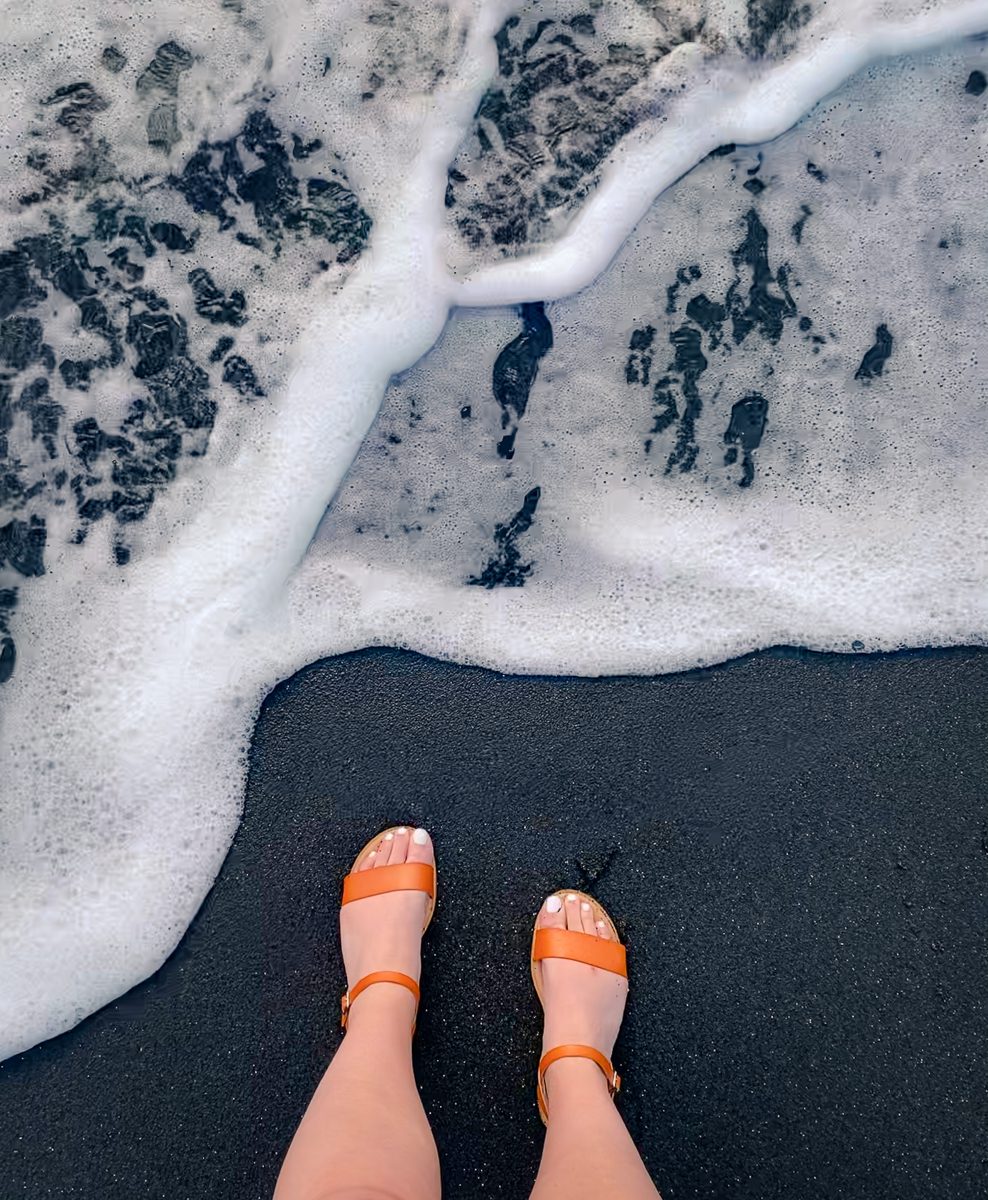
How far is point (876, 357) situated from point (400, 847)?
1636mm

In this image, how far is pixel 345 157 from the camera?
1.75 metres

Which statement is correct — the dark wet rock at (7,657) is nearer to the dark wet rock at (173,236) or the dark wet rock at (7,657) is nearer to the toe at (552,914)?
the dark wet rock at (173,236)

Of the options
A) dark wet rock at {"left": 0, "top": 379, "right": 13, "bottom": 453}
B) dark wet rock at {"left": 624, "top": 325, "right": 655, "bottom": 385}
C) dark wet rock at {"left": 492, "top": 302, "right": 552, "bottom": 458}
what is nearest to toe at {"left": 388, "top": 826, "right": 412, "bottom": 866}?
dark wet rock at {"left": 492, "top": 302, "right": 552, "bottom": 458}

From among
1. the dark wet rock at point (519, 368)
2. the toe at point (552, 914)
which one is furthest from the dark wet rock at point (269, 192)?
the toe at point (552, 914)

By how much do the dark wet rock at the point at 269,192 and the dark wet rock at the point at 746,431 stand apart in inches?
39.5

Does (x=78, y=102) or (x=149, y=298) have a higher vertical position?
(x=78, y=102)

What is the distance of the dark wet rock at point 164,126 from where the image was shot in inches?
68.4

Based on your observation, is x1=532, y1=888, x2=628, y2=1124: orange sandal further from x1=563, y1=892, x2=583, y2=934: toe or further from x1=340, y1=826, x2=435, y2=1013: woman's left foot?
x1=340, y1=826, x2=435, y2=1013: woman's left foot

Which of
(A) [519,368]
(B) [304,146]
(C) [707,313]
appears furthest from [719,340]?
(B) [304,146]

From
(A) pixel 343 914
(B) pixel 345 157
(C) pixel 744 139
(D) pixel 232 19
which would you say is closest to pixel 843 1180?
(A) pixel 343 914

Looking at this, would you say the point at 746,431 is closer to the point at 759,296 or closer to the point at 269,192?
the point at 759,296

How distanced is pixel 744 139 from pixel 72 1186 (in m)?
A: 2.88

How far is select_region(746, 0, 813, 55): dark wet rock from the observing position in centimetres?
169

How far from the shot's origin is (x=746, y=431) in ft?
5.80
